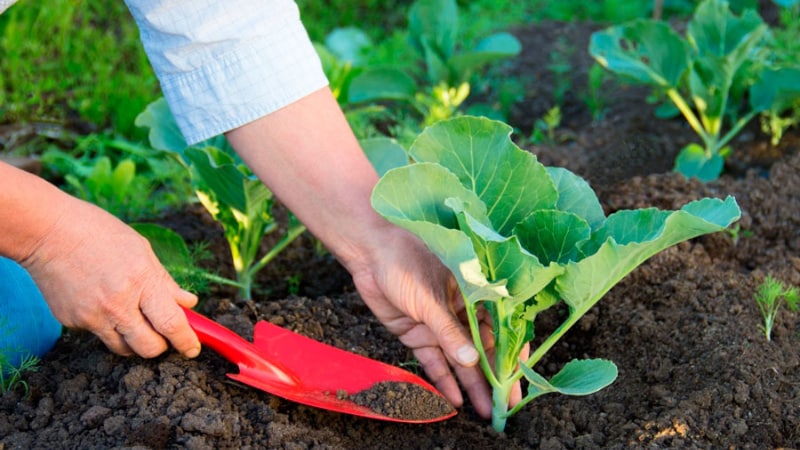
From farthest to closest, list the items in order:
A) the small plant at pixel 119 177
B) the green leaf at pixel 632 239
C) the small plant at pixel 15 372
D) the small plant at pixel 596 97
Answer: the small plant at pixel 596 97
the small plant at pixel 119 177
the small plant at pixel 15 372
the green leaf at pixel 632 239

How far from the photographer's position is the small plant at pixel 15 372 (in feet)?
6.67

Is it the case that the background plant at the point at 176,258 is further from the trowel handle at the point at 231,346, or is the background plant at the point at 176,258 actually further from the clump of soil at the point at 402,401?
the clump of soil at the point at 402,401

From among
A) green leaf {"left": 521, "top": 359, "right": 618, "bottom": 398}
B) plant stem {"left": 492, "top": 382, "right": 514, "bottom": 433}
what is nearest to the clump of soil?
plant stem {"left": 492, "top": 382, "right": 514, "bottom": 433}

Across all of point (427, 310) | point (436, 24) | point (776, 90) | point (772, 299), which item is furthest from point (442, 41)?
point (427, 310)

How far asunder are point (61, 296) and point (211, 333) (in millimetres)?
325

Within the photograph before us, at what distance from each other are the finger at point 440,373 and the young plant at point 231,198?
0.50 metres

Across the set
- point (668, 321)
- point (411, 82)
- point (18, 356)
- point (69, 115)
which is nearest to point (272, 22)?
point (18, 356)

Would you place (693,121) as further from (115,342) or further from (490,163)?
(115,342)

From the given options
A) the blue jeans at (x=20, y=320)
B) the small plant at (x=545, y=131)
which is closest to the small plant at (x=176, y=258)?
the blue jeans at (x=20, y=320)

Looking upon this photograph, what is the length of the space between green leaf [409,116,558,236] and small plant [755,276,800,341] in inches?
29.4

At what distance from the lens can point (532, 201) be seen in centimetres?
186

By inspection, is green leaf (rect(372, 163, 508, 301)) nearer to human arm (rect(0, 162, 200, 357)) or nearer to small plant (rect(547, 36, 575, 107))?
human arm (rect(0, 162, 200, 357))

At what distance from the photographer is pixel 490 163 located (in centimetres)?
188

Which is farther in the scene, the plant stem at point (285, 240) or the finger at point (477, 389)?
the plant stem at point (285, 240)
